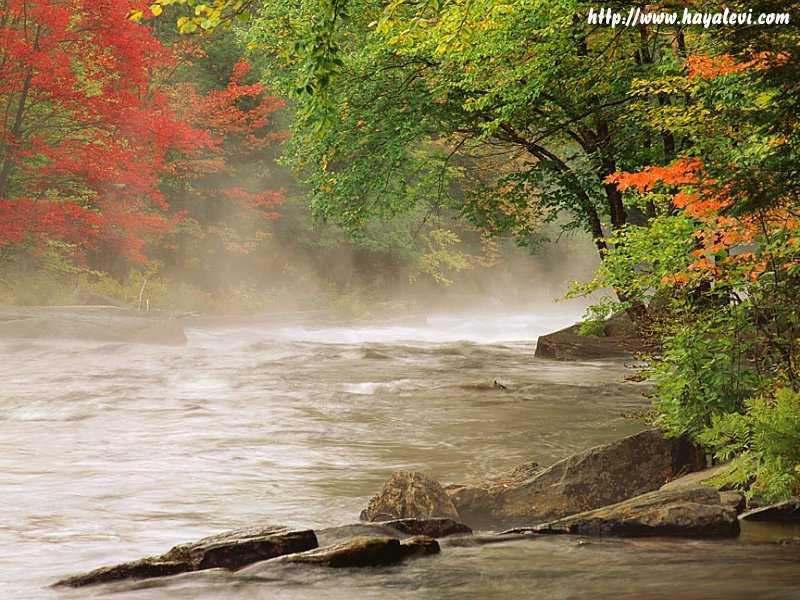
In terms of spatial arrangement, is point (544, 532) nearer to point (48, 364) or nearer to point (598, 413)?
point (598, 413)

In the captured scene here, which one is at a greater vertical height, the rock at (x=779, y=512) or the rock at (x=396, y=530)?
the rock at (x=779, y=512)

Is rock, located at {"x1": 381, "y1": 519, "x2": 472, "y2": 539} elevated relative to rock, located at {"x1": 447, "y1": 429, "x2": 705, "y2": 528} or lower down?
lower down

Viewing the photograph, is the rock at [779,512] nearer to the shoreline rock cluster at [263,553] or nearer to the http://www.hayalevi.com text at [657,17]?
the shoreline rock cluster at [263,553]

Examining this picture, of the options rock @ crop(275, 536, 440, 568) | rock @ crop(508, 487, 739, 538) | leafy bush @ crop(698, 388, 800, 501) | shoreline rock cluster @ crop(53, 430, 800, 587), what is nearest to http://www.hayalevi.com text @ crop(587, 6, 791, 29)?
leafy bush @ crop(698, 388, 800, 501)

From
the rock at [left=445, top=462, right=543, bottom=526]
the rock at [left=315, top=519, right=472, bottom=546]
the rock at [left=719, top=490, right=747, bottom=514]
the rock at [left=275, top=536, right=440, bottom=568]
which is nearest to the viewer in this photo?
the rock at [left=275, top=536, right=440, bottom=568]

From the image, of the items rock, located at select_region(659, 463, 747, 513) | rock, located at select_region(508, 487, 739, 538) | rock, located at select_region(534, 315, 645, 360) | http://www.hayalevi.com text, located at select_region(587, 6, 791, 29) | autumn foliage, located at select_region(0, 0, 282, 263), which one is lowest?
rock, located at select_region(508, 487, 739, 538)

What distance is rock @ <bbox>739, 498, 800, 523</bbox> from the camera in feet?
30.1

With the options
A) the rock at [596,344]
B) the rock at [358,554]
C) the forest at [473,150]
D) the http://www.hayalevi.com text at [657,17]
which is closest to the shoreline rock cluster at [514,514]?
the rock at [358,554]

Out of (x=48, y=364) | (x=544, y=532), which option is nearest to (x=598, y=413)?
(x=544, y=532)

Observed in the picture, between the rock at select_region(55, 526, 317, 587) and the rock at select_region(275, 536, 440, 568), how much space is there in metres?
0.25

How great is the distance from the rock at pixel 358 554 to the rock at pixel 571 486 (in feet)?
7.68

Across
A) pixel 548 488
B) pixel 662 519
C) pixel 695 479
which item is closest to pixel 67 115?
pixel 548 488

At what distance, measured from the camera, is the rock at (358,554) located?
813 centimetres

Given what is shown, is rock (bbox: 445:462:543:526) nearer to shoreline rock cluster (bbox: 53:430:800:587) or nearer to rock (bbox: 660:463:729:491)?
shoreline rock cluster (bbox: 53:430:800:587)
